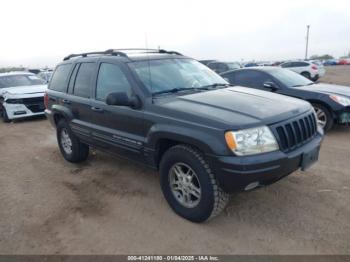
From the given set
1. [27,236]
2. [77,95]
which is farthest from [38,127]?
[27,236]

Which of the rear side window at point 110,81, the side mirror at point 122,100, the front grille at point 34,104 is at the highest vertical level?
the rear side window at point 110,81

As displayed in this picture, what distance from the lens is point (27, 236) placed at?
3.21 metres

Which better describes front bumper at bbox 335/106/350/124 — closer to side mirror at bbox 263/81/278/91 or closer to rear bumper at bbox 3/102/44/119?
side mirror at bbox 263/81/278/91

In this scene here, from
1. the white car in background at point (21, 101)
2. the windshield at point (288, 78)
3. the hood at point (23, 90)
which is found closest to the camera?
the windshield at point (288, 78)

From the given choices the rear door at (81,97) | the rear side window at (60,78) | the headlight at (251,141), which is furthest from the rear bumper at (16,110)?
the headlight at (251,141)

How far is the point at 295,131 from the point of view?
309cm

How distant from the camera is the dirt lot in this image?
2.92 m

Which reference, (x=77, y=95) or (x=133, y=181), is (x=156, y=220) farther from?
(x=77, y=95)

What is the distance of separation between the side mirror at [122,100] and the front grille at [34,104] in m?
7.33

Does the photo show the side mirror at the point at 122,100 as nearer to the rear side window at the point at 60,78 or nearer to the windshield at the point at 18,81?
the rear side window at the point at 60,78

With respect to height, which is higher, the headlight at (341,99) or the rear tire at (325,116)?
the headlight at (341,99)

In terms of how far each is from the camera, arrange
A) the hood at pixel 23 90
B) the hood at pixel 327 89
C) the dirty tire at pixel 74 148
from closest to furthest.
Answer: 1. the dirty tire at pixel 74 148
2. the hood at pixel 327 89
3. the hood at pixel 23 90

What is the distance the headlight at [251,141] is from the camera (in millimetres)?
2738

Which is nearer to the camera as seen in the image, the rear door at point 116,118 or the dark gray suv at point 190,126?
the dark gray suv at point 190,126
